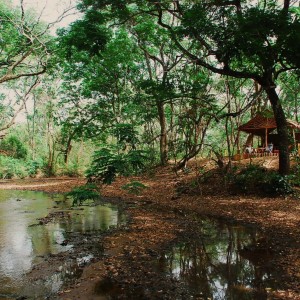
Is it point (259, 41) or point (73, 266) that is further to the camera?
point (259, 41)

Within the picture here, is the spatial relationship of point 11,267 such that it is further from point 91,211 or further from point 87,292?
point 91,211

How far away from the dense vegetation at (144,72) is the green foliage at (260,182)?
1.96 feet

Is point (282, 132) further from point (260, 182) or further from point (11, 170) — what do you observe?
point (11, 170)

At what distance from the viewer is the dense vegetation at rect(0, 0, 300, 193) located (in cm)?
1016

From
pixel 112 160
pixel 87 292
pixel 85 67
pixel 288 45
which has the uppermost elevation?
pixel 85 67

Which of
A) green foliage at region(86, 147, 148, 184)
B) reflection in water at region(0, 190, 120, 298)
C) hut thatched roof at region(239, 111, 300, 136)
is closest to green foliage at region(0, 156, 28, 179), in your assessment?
reflection in water at region(0, 190, 120, 298)

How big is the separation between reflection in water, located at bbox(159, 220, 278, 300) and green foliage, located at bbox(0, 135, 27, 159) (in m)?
30.2

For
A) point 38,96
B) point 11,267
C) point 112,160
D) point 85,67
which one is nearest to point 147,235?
point 112,160

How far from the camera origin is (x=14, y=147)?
35.3 m

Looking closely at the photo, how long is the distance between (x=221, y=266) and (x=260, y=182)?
8.11 m

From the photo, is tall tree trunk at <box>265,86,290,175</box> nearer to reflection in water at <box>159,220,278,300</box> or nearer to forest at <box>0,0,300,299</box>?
forest at <box>0,0,300,299</box>

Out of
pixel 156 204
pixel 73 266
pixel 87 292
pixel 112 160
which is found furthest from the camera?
pixel 156 204

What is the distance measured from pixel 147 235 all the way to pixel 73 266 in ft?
8.65

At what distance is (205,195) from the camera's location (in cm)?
1420
